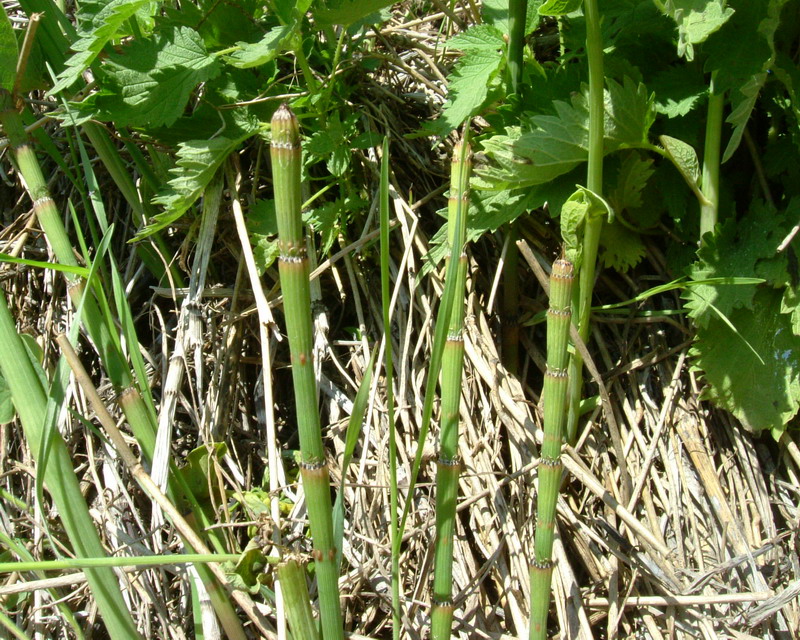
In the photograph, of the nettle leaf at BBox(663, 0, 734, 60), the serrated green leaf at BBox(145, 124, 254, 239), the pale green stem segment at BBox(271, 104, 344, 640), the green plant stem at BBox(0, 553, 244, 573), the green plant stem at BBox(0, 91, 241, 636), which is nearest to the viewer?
the pale green stem segment at BBox(271, 104, 344, 640)

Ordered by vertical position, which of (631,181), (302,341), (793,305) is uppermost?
(631,181)

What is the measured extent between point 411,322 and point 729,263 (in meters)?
0.58

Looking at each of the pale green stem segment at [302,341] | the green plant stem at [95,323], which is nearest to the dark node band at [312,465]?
the pale green stem segment at [302,341]

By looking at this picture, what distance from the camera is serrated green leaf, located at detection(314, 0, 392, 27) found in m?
1.23

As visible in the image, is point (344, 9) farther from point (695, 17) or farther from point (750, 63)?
point (750, 63)

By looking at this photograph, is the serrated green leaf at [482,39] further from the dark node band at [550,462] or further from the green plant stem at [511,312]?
the dark node band at [550,462]

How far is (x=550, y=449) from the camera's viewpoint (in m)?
1.05

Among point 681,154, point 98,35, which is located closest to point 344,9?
point 98,35

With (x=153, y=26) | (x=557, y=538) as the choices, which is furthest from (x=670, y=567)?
(x=153, y=26)

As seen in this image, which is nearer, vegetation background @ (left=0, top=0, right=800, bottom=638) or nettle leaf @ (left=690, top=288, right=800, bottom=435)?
vegetation background @ (left=0, top=0, right=800, bottom=638)

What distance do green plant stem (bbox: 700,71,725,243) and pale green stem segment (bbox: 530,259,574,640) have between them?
429mm

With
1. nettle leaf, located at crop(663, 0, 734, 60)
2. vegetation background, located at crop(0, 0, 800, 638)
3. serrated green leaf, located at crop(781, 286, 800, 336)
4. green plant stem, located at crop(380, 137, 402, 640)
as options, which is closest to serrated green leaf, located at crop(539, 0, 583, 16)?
vegetation background, located at crop(0, 0, 800, 638)

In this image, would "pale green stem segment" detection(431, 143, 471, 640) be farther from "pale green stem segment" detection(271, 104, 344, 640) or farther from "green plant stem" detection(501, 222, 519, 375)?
"green plant stem" detection(501, 222, 519, 375)

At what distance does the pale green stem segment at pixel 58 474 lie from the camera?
104 centimetres
